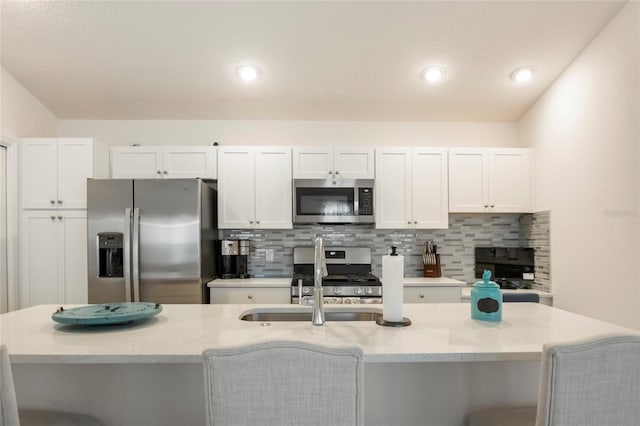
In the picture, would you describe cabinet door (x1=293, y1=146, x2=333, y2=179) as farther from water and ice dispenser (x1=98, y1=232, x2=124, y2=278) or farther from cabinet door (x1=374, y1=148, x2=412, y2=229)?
water and ice dispenser (x1=98, y1=232, x2=124, y2=278)

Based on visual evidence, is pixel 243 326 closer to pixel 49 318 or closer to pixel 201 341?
pixel 201 341

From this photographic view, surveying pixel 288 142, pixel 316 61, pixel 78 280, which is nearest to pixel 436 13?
pixel 316 61

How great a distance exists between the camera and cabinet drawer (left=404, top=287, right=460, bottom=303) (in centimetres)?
363

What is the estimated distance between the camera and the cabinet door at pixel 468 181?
389cm

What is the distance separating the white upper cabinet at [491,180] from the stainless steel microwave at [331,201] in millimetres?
845

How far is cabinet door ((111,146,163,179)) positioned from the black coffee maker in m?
0.90

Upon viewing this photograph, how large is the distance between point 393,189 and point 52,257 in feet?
10.0

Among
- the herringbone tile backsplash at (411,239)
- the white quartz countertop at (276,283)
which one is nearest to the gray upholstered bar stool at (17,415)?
the white quartz countertop at (276,283)

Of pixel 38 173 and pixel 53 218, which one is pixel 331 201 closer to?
pixel 53 218

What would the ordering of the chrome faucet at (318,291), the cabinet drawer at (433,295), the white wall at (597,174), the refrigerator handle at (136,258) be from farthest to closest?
the cabinet drawer at (433,295)
the refrigerator handle at (136,258)
the white wall at (597,174)
the chrome faucet at (318,291)

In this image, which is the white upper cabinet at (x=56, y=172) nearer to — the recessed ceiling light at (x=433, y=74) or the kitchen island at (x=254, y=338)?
the kitchen island at (x=254, y=338)

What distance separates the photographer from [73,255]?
354 centimetres

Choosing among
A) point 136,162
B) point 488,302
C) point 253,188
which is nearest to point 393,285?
point 488,302

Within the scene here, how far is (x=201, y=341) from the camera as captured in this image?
1534 mm
